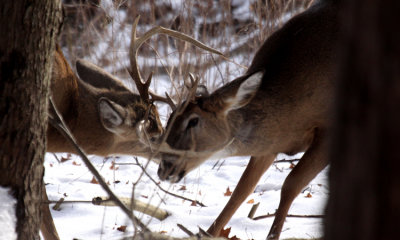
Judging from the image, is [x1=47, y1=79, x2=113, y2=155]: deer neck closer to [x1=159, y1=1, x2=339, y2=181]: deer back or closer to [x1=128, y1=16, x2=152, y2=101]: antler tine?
[x1=128, y1=16, x2=152, y2=101]: antler tine

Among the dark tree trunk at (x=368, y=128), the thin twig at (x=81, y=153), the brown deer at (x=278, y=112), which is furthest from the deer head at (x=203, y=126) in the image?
the dark tree trunk at (x=368, y=128)

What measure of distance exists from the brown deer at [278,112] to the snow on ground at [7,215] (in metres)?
2.22

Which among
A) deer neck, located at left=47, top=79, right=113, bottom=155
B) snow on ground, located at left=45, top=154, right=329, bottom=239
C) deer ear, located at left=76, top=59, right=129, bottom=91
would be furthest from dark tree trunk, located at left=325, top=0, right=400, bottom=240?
deer ear, located at left=76, top=59, right=129, bottom=91

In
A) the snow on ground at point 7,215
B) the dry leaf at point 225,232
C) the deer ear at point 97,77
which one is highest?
the deer ear at point 97,77

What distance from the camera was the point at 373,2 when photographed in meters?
1.11

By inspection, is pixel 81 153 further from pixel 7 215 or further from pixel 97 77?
pixel 97 77

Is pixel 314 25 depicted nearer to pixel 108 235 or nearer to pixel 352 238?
pixel 108 235

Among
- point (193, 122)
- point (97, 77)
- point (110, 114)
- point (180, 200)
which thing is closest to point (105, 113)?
point (110, 114)

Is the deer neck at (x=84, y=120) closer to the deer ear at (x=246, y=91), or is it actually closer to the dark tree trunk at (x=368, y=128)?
the deer ear at (x=246, y=91)

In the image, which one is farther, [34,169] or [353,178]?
[34,169]

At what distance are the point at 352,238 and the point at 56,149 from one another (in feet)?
14.3

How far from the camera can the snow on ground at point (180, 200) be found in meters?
4.88

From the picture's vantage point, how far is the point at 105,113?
5.05 metres

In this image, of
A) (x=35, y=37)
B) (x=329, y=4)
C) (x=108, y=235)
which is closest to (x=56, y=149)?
(x=108, y=235)
